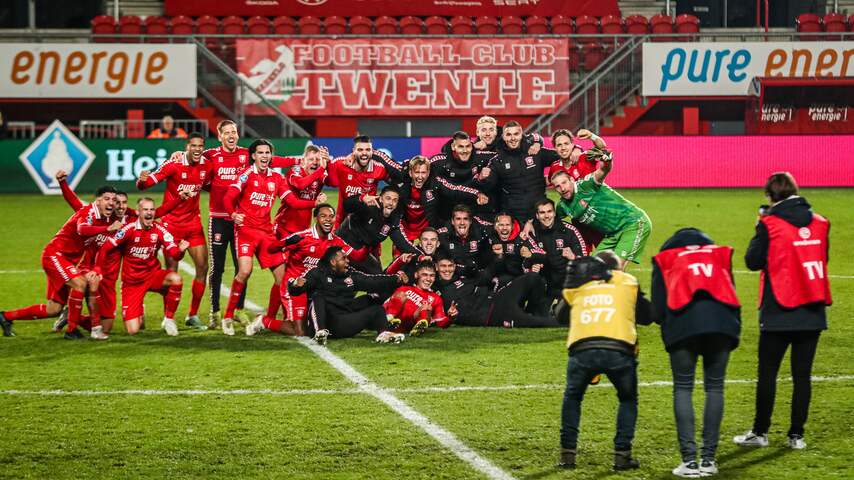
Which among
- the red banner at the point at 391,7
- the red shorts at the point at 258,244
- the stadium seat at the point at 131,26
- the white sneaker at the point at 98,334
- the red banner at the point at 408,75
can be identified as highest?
the red banner at the point at 391,7

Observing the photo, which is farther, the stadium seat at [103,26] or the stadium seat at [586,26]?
the stadium seat at [586,26]

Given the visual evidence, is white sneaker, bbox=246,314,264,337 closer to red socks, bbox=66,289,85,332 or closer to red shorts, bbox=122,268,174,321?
red shorts, bbox=122,268,174,321

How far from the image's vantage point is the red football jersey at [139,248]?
12.3m

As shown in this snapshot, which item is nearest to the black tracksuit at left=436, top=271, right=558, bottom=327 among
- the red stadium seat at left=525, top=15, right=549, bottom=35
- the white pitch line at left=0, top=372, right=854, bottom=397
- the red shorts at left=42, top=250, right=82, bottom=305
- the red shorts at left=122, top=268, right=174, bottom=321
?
the red shorts at left=122, top=268, right=174, bottom=321

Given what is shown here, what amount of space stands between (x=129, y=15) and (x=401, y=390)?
26099mm

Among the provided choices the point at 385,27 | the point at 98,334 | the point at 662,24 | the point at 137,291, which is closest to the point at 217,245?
the point at 137,291

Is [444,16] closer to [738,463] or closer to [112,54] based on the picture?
[112,54]

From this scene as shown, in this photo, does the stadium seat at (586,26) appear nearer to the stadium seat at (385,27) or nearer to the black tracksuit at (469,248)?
the stadium seat at (385,27)

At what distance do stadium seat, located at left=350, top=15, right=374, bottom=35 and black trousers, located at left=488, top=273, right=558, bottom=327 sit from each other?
20.6 meters

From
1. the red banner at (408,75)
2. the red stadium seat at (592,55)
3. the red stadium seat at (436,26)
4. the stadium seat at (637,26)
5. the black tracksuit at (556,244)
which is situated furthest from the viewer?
the stadium seat at (637,26)

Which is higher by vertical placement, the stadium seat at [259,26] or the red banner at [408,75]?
the stadium seat at [259,26]

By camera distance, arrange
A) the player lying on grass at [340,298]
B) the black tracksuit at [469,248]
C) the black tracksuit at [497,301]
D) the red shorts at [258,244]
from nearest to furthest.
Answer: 1. the player lying on grass at [340,298]
2. the red shorts at [258,244]
3. the black tracksuit at [497,301]
4. the black tracksuit at [469,248]

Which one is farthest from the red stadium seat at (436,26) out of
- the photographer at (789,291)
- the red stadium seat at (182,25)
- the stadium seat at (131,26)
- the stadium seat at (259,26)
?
the photographer at (789,291)

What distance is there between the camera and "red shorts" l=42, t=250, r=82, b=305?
12086mm
